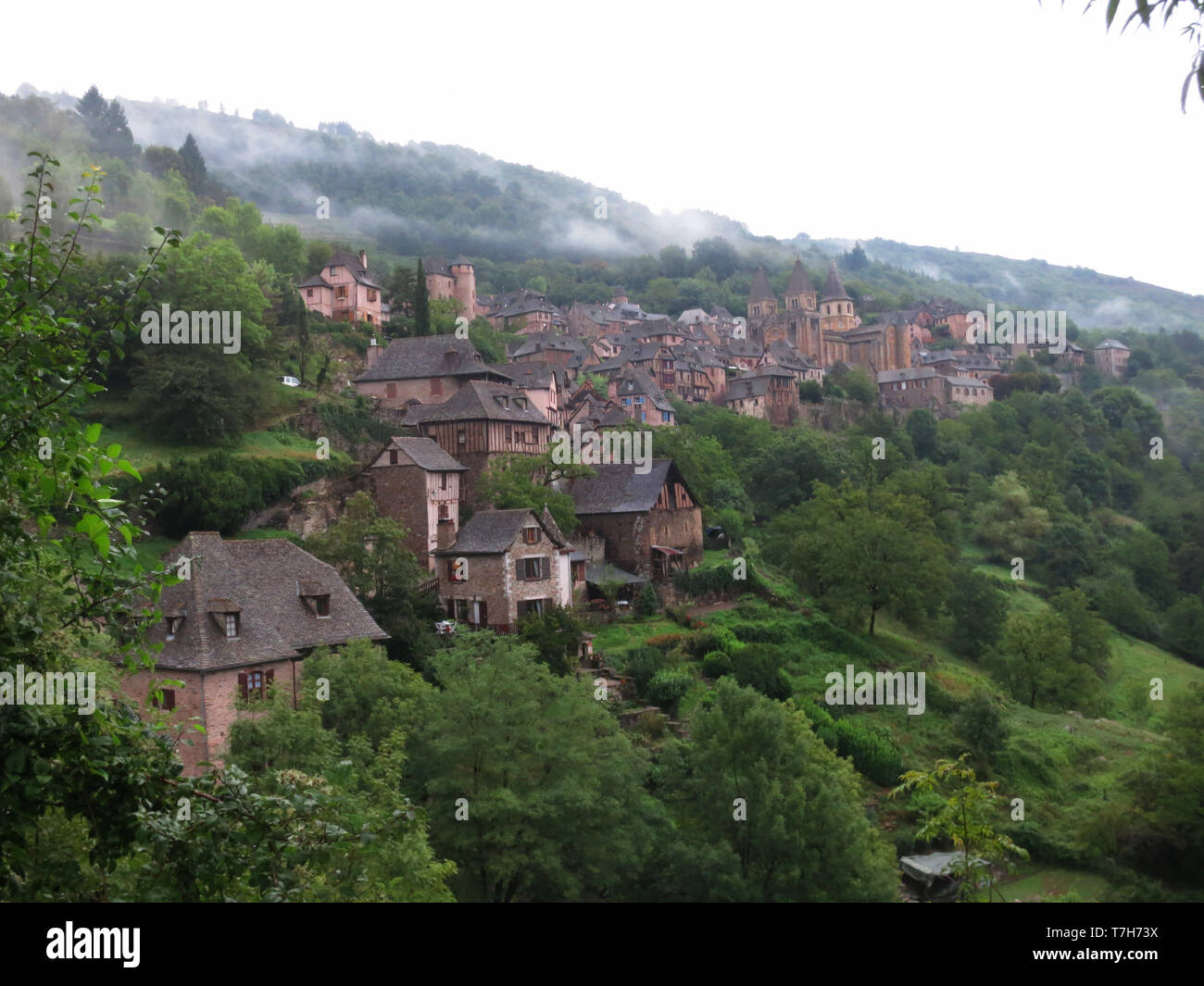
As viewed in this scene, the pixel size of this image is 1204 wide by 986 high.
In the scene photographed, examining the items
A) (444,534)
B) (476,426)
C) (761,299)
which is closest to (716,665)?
(444,534)

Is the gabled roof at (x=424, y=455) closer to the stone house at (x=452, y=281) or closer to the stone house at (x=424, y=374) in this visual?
the stone house at (x=424, y=374)

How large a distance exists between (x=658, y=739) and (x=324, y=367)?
104ft

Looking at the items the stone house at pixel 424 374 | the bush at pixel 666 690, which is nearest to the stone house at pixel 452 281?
the stone house at pixel 424 374

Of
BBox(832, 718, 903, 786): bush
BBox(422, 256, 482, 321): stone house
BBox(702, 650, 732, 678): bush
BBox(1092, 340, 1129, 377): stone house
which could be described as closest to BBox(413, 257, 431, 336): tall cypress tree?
BBox(422, 256, 482, 321): stone house

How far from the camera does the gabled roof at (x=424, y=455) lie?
143 feet

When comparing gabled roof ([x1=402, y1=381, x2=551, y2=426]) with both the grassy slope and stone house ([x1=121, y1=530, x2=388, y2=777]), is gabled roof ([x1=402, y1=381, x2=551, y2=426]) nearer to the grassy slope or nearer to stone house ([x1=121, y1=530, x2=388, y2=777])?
the grassy slope

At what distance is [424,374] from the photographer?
→ 180 ft

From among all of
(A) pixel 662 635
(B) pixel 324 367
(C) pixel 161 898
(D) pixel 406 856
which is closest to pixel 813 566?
(A) pixel 662 635

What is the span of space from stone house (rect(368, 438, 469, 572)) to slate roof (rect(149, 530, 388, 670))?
1058 centimetres

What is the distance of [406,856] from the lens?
56.9 ft

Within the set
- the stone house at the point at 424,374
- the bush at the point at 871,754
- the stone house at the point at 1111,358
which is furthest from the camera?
the stone house at the point at 1111,358

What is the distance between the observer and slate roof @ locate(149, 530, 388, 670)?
26922 mm

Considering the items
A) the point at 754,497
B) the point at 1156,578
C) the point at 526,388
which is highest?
the point at 526,388

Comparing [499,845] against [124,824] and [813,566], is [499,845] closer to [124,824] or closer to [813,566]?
[124,824]
